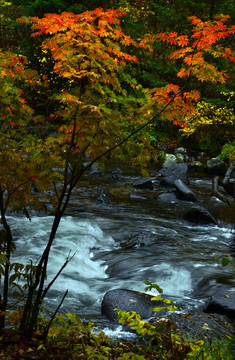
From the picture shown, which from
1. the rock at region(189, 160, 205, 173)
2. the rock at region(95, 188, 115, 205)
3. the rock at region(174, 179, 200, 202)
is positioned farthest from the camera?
the rock at region(189, 160, 205, 173)

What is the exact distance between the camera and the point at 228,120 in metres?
16.8

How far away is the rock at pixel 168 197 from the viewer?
35.7ft

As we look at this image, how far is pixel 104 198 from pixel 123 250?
3.43 metres

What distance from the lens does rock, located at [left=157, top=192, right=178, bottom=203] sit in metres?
10.9

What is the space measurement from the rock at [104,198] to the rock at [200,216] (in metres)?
2.39

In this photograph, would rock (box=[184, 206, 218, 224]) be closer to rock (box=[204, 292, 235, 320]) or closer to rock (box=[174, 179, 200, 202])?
rock (box=[174, 179, 200, 202])

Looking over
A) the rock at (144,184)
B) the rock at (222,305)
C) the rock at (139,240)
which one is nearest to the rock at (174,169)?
the rock at (144,184)

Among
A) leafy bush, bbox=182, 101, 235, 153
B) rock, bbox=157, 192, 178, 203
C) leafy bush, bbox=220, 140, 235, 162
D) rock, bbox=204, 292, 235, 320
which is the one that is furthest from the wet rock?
leafy bush, bbox=182, 101, 235, 153

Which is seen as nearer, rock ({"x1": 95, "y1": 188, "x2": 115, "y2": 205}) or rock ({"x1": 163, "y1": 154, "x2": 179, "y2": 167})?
rock ({"x1": 95, "y1": 188, "x2": 115, "y2": 205})

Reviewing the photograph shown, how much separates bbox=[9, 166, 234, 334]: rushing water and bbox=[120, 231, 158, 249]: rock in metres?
0.11

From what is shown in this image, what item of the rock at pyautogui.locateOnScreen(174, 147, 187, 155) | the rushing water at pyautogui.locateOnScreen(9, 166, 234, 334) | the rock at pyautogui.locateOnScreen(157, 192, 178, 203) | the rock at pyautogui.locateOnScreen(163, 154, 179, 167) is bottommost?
the rushing water at pyautogui.locateOnScreen(9, 166, 234, 334)

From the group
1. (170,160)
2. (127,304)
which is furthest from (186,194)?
(127,304)

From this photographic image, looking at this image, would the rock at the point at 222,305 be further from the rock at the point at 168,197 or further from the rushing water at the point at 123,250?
the rock at the point at 168,197

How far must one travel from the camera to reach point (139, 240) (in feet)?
23.9
